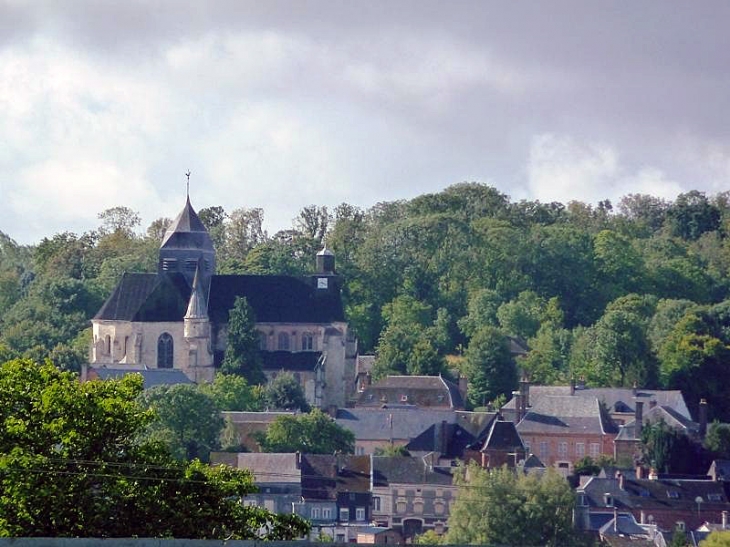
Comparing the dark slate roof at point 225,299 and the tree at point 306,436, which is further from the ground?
the dark slate roof at point 225,299

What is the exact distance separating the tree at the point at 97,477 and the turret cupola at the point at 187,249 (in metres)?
84.2

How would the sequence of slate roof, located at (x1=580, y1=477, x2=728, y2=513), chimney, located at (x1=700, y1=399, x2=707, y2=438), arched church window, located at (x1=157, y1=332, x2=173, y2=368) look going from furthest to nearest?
arched church window, located at (x1=157, y1=332, x2=173, y2=368)
chimney, located at (x1=700, y1=399, x2=707, y2=438)
slate roof, located at (x1=580, y1=477, x2=728, y2=513)

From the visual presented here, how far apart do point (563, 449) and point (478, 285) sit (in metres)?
38.6

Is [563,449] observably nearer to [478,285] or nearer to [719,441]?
[719,441]

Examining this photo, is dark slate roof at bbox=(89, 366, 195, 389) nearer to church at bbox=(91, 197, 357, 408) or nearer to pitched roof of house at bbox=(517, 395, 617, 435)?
church at bbox=(91, 197, 357, 408)

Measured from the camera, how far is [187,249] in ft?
447

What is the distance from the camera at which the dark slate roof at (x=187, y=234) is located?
136000 mm

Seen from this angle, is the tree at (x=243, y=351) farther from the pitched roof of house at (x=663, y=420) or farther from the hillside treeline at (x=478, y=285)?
the pitched roof of house at (x=663, y=420)

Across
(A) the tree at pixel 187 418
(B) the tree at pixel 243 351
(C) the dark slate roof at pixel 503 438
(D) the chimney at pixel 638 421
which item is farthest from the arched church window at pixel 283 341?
(D) the chimney at pixel 638 421

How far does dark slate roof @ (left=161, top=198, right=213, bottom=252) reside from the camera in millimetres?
136000

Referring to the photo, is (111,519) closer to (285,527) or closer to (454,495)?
(285,527)

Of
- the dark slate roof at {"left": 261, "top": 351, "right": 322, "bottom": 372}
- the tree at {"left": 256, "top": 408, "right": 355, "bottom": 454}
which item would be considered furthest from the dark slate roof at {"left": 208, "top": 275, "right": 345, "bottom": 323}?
the tree at {"left": 256, "top": 408, "right": 355, "bottom": 454}

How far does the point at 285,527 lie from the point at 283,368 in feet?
264

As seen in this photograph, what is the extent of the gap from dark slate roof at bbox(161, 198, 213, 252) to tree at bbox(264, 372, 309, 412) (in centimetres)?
1272
